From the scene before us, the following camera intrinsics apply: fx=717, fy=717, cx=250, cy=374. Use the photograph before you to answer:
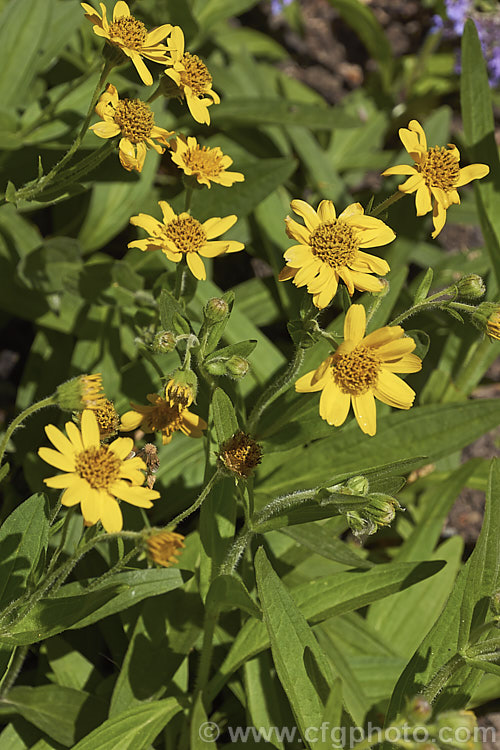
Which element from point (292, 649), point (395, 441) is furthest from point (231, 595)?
point (395, 441)

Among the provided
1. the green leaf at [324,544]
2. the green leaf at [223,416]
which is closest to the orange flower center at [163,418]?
the green leaf at [223,416]

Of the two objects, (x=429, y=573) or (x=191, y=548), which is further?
(x=191, y=548)

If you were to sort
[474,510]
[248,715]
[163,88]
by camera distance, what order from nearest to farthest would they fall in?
[163,88]
[248,715]
[474,510]

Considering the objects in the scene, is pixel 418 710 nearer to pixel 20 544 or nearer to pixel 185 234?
pixel 20 544

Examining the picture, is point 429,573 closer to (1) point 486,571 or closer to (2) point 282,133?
(1) point 486,571

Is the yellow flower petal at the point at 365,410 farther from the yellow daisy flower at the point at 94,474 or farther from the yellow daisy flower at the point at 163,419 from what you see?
the yellow daisy flower at the point at 94,474

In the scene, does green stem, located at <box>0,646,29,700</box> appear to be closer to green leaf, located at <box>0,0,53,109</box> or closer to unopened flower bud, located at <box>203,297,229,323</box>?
unopened flower bud, located at <box>203,297,229,323</box>

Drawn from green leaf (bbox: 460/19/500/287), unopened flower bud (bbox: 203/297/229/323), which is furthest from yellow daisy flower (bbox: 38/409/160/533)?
green leaf (bbox: 460/19/500/287)

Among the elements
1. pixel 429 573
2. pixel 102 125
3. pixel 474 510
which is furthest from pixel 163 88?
pixel 474 510
